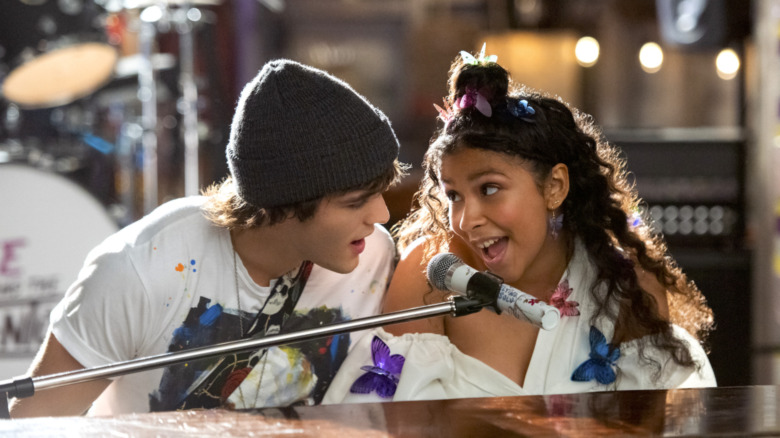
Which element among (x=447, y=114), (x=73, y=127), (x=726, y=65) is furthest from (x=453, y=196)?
(x=726, y=65)

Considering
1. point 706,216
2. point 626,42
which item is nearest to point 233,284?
point 706,216

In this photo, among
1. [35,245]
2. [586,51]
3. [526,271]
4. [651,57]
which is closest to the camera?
[526,271]

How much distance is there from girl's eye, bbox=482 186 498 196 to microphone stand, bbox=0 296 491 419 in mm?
541

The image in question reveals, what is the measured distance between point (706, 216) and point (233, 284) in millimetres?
3172

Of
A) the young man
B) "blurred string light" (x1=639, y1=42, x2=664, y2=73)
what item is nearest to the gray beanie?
the young man

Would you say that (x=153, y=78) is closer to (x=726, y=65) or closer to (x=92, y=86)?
(x=92, y=86)

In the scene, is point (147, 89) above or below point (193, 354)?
above

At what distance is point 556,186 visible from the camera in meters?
2.01

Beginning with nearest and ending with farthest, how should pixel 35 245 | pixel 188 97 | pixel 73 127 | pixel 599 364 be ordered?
1. pixel 599 364
2. pixel 35 245
3. pixel 73 127
4. pixel 188 97

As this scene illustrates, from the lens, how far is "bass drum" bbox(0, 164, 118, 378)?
13.3 feet

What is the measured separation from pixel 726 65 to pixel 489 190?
18.5 feet

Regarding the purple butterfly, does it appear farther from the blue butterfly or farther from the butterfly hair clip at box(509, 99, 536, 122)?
the butterfly hair clip at box(509, 99, 536, 122)

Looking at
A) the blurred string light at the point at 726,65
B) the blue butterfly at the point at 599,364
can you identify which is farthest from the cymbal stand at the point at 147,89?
the blurred string light at the point at 726,65

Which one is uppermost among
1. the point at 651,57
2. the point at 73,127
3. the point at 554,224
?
the point at 651,57
